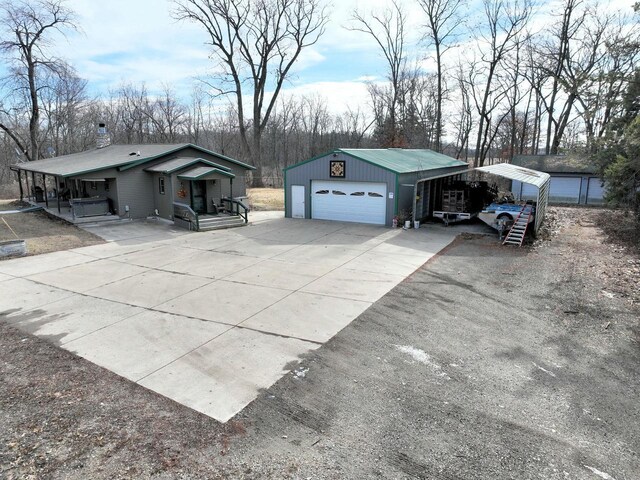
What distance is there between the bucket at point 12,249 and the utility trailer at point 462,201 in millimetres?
16215

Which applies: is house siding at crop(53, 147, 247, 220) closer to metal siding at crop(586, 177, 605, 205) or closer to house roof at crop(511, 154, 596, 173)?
house roof at crop(511, 154, 596, 173)

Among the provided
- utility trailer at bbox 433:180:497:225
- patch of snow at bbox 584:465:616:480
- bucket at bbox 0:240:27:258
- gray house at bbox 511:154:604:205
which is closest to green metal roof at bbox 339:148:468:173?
utility trailer at bbox 433:180:497:225

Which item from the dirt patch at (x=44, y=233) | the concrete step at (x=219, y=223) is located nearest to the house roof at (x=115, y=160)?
the dirt patch at (x=44, y=233)

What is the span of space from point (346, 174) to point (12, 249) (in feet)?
42.1

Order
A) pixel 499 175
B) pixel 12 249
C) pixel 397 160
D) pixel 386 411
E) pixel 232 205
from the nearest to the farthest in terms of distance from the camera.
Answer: pixel 386 411, pixel 12 249, pixel 499 175, pixel 397 160, pixel 232 205

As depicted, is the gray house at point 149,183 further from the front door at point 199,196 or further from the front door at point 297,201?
the front door at point 297,201

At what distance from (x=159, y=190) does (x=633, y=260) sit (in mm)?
19007

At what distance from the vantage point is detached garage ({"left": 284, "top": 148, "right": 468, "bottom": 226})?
18.3m

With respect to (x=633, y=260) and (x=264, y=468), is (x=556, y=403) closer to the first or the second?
(x=264, y=468)

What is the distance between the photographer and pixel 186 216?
18.4 m

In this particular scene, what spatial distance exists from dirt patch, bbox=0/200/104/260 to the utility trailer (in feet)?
48.6

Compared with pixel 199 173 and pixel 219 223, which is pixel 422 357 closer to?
pixel 219 223

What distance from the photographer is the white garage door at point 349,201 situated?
1870 centimetres

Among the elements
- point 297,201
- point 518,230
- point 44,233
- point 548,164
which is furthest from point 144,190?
point 548,164
